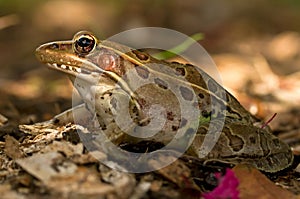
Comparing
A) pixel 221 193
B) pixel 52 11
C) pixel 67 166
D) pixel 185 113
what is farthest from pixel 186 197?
pixel 52 11

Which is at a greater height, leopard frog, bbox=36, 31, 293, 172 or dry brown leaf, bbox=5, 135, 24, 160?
leopard frog, bbox=36, 31, 293, 172

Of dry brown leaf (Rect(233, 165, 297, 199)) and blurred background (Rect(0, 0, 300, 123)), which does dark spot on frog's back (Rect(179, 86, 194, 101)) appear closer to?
dry brown leaf (Rect(233, 165, 297, 199))

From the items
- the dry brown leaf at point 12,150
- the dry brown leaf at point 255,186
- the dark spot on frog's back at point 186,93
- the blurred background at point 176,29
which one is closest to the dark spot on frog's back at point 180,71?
the dark spot on frog's back at point 186,93

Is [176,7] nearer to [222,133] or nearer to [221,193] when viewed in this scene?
[222,133]

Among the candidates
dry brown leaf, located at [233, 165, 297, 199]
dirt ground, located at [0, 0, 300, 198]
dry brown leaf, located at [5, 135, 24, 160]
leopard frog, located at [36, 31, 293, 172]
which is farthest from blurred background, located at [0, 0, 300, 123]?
dry brown leaf, located at [233, 165, 297, 199]

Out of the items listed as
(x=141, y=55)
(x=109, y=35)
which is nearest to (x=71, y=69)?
(x=141, y=55)

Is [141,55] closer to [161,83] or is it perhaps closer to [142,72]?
[142,72]

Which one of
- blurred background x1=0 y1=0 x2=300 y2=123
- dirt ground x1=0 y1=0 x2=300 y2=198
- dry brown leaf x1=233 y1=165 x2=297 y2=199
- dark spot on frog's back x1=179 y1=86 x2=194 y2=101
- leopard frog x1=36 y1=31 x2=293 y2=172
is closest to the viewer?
dirt ground x1=0 y1=0 x2=300 y2=198
